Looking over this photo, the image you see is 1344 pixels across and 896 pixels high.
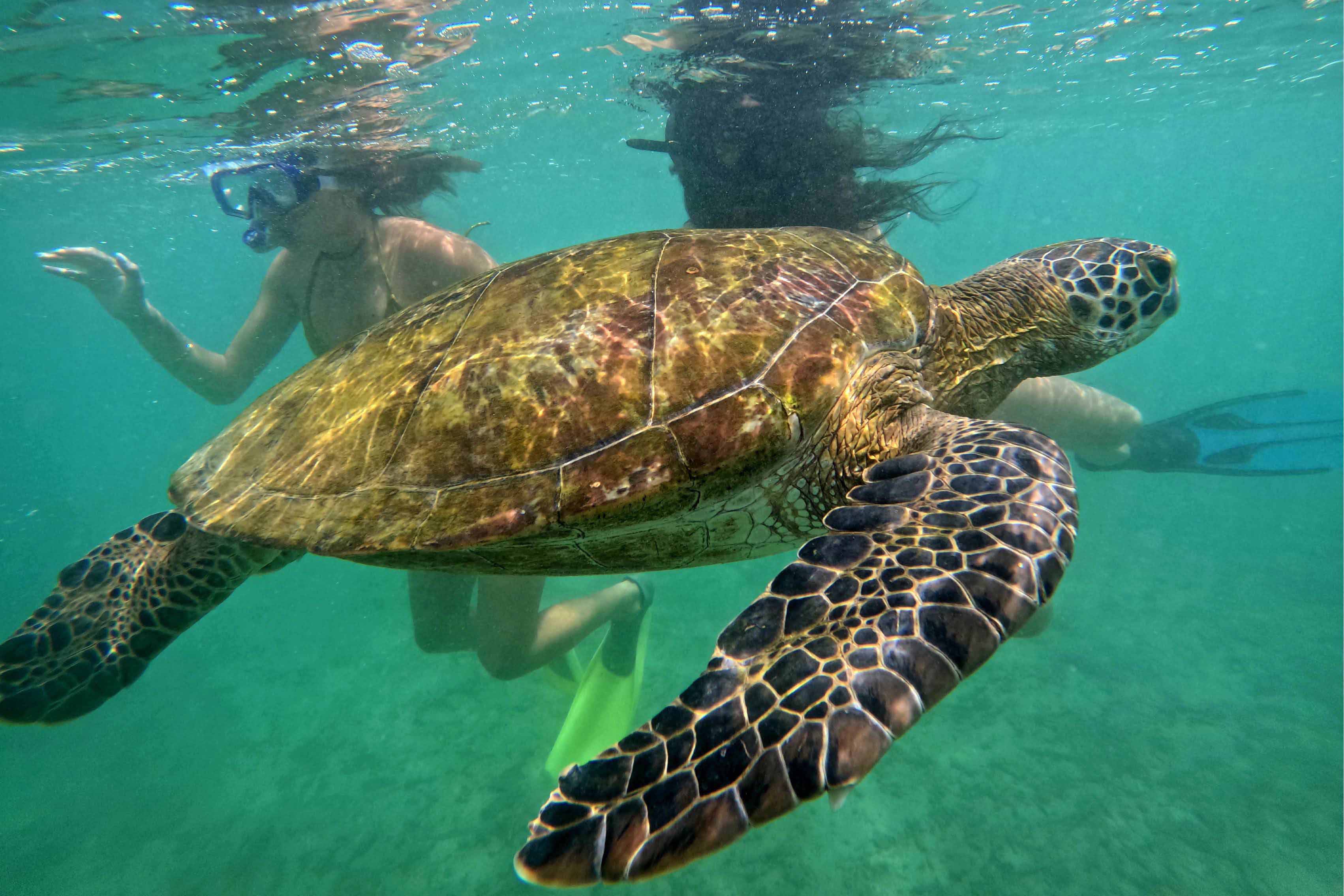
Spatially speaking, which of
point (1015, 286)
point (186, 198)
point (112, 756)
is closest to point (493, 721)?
point (112, 756)

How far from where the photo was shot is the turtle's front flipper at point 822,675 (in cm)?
125

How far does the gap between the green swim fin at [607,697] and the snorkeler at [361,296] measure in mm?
32

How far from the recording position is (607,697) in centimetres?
670

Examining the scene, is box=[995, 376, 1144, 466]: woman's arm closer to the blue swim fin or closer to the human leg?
the blue swim fin

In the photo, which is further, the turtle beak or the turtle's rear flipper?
the turtle beak

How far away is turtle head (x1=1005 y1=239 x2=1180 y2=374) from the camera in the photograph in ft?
9.50

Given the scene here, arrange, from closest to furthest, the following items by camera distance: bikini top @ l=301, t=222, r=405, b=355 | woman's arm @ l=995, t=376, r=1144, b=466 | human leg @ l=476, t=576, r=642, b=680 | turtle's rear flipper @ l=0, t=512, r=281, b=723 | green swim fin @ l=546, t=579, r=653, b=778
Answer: turtle's rear flipper @ l=0, t=512, r=281, b=723, bikini top @ l=301, t=222, r=405, b=355, human leg @ l=476, t=576, r=642, b=680, woman's arm @ l=995, t=376, r=1144, b=466, green swim fin @ l=546, t=579, r=653, b=778

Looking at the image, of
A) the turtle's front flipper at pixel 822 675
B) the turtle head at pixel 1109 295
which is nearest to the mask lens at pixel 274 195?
the turtle's front flipper at pixel 822 675

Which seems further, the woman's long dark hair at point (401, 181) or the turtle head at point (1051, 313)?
the woman's long dark hair at point (401, 181)

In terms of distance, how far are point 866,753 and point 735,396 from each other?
1116 mm

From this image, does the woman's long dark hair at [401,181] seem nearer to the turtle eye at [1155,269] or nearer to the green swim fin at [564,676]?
the green swim fin at [564,676]

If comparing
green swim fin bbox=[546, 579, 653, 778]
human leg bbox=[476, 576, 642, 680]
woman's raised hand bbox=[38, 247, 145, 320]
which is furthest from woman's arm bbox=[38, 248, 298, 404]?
green swim fin bbox=[546, 579, 653, 778]

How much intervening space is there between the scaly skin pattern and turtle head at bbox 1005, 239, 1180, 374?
95 centimetres

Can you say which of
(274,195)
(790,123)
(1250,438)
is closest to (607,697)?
(274,195)
